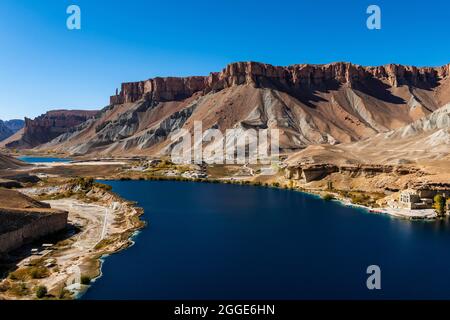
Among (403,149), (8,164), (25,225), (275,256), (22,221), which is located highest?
(403,149)

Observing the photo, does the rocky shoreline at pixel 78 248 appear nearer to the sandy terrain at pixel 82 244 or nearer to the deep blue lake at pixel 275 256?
the sandy terrain at pixel 82 244

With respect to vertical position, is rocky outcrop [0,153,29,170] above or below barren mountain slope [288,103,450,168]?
below

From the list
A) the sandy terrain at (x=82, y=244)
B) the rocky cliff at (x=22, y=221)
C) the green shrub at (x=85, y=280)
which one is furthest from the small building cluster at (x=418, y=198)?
the rocky cliff at (x=22, y=221)

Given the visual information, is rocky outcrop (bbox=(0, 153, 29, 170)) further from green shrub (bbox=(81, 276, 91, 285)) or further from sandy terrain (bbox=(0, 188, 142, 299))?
green shrub (bbox=(81, 276, 91, 285))

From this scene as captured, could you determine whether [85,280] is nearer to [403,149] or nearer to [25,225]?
[25,225]

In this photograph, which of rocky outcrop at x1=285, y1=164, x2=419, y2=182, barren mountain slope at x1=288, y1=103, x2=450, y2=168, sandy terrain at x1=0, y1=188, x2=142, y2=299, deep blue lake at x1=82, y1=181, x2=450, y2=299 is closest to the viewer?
deep blue lake at x1=82, y1=181, x2=450, y2=299

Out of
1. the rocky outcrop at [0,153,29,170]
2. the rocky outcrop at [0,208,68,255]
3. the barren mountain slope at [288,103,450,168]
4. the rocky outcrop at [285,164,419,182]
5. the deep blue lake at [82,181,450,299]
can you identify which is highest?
the barren mountain slope at [288,103,450,168]

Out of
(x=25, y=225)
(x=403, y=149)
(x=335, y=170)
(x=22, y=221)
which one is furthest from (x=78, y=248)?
(x=403, y=149)

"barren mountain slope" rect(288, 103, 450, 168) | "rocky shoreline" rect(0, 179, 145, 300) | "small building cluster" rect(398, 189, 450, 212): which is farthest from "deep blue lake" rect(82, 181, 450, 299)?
"barren mountain slope" rect(288, 103, 450, 168)

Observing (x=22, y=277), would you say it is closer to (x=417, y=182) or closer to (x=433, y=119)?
(x=417, y=182)
